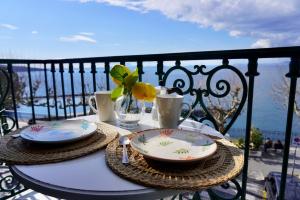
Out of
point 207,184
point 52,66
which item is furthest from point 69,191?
point 52,66

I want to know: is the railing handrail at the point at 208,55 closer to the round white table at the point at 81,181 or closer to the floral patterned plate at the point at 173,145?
the floral patterned plate at the point at 173,145

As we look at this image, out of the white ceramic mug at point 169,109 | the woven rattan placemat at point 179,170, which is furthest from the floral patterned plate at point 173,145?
the white ceramic mug at point 169,109

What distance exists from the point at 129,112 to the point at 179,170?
48cm

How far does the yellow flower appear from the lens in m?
0.93

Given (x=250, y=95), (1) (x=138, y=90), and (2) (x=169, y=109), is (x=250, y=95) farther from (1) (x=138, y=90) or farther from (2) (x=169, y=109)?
(1) (x=138, y=90)

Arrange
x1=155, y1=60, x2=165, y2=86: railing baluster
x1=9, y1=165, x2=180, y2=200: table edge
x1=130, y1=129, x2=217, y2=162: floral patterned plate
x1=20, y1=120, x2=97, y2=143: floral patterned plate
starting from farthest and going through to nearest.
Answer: x1=155, y1=60, x2=165, y2=86: railing baluster
x1=20, y1=120, x2=97, y2=143: floral patterned plate
x1=130, y1=129, x2=217, y2=162: floral patterned plate
x1=9, y1=165, x2=180, y2=200: table edge

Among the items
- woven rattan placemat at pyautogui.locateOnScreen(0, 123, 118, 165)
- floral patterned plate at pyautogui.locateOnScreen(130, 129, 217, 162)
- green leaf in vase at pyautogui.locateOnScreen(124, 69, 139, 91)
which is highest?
green leaf in vase at pyautogui.locateOnScreen(124, 69, 139, 91)

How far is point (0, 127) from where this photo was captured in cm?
180

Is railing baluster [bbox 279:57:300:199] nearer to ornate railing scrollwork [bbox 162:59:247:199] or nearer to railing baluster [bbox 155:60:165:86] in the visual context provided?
ornate railing scrollwork [bbox 162:59:247:199]

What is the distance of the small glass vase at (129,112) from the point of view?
38.6 inches

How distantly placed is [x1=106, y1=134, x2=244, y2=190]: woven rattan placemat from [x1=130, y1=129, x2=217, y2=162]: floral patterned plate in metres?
0.02

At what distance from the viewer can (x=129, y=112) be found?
3.25ft

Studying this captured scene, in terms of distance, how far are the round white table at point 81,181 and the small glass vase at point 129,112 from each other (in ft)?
1.12

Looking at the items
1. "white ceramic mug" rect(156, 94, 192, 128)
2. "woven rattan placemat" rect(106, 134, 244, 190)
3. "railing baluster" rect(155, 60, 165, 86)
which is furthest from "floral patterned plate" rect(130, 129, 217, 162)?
"railing baluster" rect(155, 60, 165, 86)
